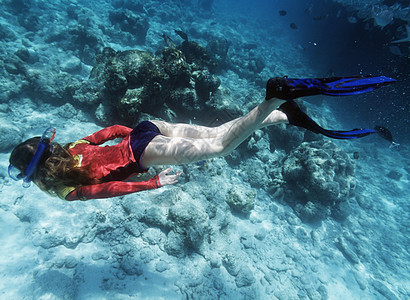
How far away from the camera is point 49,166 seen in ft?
7.62

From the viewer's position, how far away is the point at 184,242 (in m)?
4.64

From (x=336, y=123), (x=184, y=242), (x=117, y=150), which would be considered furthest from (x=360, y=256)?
(x=336, y=123)

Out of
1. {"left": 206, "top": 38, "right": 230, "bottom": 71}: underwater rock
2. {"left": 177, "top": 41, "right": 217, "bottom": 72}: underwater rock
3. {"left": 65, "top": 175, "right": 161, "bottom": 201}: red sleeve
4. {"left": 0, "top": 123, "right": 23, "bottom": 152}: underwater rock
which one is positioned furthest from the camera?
{"left": 206, "top": 38, "right": 230, "bottom": 71}: underwater rock

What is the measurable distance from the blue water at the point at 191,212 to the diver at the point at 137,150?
2125 mm

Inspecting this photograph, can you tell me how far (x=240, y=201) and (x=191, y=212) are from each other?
2.05m

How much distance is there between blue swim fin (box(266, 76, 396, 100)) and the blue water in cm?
362

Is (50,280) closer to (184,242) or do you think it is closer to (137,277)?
(137,277)

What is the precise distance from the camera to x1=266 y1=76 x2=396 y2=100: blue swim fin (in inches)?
86.7

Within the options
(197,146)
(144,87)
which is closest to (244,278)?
(197,146)

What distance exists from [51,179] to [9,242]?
9.13 feet

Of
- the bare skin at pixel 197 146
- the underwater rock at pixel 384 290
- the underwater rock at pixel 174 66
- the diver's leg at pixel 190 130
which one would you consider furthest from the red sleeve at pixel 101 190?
the underwater rock at pixel 384 290

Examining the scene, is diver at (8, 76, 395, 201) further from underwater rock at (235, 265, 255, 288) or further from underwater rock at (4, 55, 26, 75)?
underwater rock at (4, 55, 26, 75)

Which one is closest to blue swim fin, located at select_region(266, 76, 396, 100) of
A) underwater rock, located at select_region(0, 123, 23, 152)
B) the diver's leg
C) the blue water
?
the diver's leg

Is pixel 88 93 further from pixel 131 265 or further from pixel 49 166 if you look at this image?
pixel 131 265
